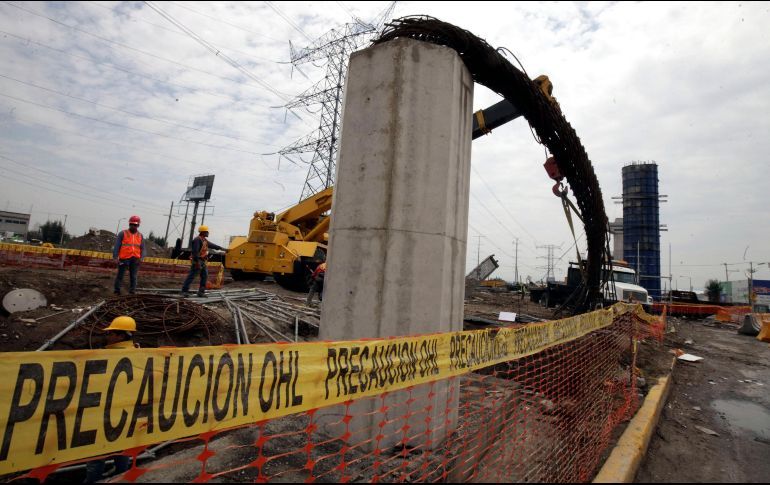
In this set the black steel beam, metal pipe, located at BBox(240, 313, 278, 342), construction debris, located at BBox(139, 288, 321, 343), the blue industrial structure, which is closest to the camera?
the black steel beam

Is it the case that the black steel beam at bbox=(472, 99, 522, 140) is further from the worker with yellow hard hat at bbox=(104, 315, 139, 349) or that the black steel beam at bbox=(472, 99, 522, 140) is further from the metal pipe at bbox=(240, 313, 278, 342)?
the worker with yellow hard hat at bbox=(104, 315, 139, 349)

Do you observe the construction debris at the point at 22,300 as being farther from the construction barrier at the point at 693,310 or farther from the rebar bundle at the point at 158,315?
the construction barrier at the point at 693,310

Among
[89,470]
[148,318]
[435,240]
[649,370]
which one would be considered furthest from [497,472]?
[148,318]

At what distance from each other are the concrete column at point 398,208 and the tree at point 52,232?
258 ft

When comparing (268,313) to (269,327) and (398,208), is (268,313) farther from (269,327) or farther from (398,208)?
(398,208)

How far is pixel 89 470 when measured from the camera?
137 inches

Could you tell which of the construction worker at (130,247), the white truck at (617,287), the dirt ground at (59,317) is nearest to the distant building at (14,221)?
the dirt ground at (59,317)

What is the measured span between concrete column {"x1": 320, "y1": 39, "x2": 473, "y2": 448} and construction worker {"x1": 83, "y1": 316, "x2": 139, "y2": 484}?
6.20ft

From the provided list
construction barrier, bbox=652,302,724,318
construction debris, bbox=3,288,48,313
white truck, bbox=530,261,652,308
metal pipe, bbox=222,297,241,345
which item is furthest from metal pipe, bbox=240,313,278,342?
construction barrier, bbox=652,302,724,318

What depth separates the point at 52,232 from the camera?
67875mm

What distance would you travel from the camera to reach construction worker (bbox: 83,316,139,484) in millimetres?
3482

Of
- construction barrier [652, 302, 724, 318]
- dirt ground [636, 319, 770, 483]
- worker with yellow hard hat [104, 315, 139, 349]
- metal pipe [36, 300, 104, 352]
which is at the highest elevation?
construction barrier [652, 302, 724, 318]

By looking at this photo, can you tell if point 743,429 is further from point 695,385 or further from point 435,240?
point 435,240

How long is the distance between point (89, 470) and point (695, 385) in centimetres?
899
